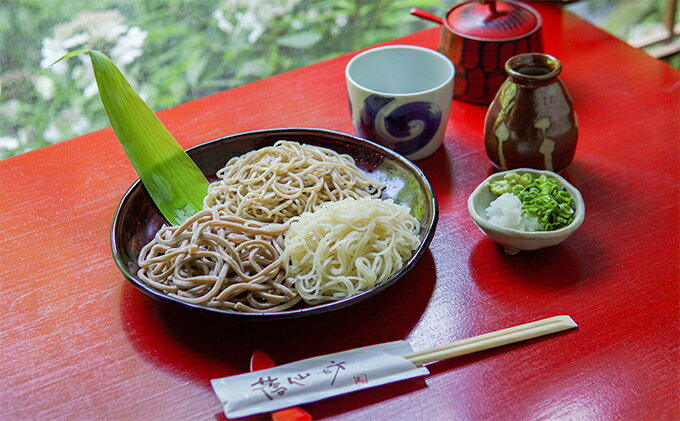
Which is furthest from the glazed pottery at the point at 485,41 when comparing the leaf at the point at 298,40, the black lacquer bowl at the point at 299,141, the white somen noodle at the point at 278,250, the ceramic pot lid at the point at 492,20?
the leaf at the point at 298,40

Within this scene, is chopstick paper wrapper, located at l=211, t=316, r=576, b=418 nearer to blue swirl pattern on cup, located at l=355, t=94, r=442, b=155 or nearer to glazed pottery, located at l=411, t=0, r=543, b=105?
blue swirl pattern on cup, located at l=355, t=94, r=442, b=155

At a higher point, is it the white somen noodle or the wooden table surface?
the white somen noodle

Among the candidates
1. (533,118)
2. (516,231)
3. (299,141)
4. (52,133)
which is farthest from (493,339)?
(52,133)

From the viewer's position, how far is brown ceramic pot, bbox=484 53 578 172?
140 cm

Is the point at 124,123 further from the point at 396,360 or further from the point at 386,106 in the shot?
the point at 396,360

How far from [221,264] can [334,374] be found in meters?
0.30

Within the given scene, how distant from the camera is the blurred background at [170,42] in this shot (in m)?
2.63

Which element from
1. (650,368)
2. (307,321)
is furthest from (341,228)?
(650,368)

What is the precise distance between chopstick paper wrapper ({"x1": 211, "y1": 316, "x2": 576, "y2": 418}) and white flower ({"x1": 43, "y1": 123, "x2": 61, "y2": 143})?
2.01m

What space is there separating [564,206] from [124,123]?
3.15 ft

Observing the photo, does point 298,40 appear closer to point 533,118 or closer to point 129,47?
point 129,47

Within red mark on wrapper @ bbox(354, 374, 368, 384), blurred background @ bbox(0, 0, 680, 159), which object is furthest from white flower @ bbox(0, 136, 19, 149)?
red mark on wrapper @ bbox(354, 374, 368, 384)

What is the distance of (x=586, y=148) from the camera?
5.26ft

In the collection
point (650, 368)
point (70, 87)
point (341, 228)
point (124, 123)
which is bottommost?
point (70, 87)
